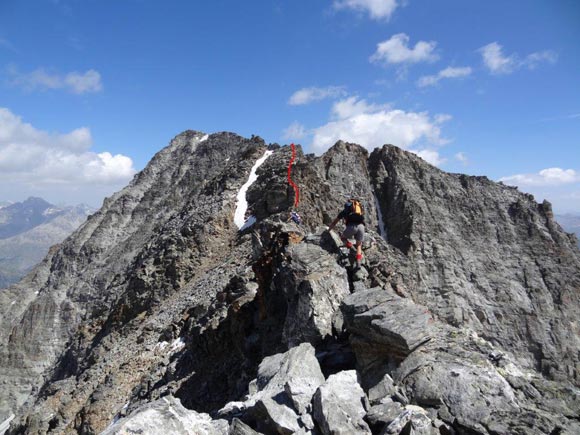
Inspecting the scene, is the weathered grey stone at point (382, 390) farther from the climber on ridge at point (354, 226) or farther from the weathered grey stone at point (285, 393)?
the climber on ridge at point (354, 226)

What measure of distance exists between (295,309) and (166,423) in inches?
256

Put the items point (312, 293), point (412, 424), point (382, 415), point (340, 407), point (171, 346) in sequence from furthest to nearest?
point (171, 346) < point (312, 293) < point (340, 407) < point (382, 415) < point (412, 424)

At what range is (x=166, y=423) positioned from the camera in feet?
27.3

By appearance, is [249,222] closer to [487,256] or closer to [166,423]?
[166,423]

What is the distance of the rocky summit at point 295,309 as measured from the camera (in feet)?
29.5

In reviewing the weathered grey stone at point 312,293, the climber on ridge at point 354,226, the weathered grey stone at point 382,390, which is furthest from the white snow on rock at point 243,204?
the weathered grey stone at point 382,390

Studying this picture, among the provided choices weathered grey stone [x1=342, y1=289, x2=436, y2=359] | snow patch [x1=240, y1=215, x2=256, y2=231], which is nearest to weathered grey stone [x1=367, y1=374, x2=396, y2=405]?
weathered grey stone [x1=342, y1=289, x2=436, y2=359]

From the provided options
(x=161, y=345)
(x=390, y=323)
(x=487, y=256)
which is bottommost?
(x=161, y=345)

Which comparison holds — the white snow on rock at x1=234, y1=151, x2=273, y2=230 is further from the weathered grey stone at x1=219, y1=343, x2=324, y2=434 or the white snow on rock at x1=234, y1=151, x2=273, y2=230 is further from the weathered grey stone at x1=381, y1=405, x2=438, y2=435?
the weathered grey stone at x1=381, y1=405, x2=438, y2=435

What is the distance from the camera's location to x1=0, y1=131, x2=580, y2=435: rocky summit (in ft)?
29.5

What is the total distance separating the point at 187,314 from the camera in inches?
1124

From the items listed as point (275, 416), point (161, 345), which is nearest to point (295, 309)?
point (275, 416)

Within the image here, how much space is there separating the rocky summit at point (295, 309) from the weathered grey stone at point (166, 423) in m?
0.04

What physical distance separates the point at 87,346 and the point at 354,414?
39.4 metres
